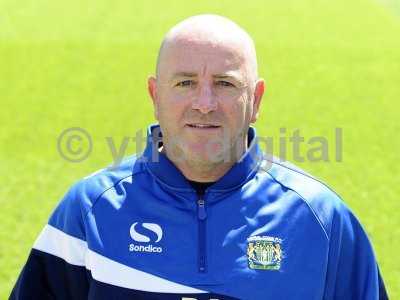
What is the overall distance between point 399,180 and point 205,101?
5934 millimetres

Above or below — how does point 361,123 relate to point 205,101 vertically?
above

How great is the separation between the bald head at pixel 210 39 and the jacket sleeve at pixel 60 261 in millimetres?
631

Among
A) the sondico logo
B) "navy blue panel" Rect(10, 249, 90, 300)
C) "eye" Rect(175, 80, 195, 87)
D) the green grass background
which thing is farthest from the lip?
the green grass background

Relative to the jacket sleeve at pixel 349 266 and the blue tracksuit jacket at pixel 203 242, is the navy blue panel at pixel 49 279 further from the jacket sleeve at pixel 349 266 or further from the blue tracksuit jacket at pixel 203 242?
the jacket sleeve at pixel 349 266

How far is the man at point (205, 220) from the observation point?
8.77ft

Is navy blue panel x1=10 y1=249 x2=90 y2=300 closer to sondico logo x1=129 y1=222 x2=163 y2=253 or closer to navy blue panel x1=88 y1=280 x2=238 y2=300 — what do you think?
navy blue panel x1=88 y1=280 x2=238 y2=300

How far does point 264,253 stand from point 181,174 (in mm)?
420

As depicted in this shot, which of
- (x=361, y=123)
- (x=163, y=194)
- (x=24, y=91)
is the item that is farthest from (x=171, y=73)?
(x=24, y=91)

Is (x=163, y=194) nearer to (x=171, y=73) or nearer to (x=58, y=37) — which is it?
(x=171, y=73)

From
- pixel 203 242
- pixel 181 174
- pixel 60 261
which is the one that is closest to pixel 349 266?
pixel 203 242

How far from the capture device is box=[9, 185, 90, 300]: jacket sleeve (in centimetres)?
277

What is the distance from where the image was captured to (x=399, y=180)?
8.14 meters

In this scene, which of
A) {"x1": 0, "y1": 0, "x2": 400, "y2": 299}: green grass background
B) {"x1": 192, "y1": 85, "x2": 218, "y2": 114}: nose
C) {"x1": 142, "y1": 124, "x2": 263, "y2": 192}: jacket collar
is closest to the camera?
{"x1": 192, "y1": 85, "x2": 218, "y2": 114}: nose

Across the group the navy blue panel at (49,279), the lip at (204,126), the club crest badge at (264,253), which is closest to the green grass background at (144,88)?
the navy blue panel at (49,279)
